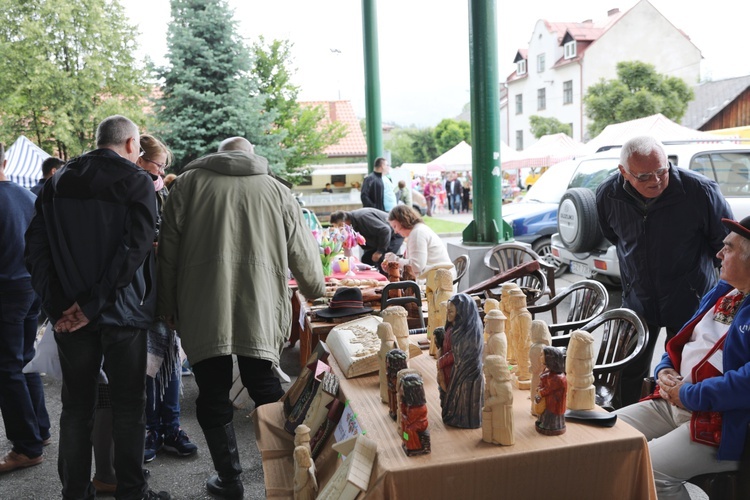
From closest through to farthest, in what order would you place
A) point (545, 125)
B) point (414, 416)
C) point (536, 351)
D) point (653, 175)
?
1. point (414, 416)
2. point (536, 351)
3. point (653, 175)
4. point (545, 125)

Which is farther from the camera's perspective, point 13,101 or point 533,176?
point 533,176

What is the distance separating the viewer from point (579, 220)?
21.9ft

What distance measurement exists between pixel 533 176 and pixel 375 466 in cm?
2283

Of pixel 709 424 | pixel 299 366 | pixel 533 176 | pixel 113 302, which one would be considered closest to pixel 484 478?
pixel 709 424

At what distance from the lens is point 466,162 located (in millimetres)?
24578

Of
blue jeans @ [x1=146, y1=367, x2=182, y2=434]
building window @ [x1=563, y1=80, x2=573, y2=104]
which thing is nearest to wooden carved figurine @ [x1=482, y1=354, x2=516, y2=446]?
blue jeans @ [x1=146, y1=367, x2=182, y2=434]

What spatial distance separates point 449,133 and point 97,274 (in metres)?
49.6

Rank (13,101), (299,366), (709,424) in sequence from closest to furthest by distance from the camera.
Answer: (709,424), (299,366), (13,101)

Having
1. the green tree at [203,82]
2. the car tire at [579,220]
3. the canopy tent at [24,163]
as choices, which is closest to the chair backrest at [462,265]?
the car tire at [579,220]

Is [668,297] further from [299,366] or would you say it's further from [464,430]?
[299,366]

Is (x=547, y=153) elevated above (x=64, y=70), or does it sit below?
below

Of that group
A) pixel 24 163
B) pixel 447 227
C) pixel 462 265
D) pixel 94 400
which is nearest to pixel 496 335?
pixel 94 400

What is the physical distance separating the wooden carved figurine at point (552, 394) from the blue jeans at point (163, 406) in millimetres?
2391

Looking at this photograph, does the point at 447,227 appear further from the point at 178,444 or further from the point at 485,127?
the point at 178,444
